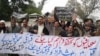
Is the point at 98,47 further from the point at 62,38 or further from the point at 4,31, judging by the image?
the point at 4,31

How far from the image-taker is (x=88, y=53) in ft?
31.3

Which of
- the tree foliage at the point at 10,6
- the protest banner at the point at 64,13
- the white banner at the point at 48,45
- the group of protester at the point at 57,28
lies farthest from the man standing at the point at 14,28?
the tree foliage at the point at 10,6

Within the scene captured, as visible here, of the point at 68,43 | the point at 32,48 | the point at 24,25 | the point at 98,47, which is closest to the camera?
the point at 98,47

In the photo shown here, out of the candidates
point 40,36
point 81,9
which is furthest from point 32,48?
point 81,9

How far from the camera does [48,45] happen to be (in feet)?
34.8

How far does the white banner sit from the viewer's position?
9.65 meters

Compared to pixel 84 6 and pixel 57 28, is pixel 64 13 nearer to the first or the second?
pixel 57 28

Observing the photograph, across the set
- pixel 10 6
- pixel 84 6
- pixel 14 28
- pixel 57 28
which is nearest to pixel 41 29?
pixel 57 28

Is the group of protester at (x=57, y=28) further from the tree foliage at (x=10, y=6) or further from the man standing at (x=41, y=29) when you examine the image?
the tree foliage at (x=10, y=6)

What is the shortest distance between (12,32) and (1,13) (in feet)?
107

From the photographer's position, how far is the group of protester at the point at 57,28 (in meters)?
10.2

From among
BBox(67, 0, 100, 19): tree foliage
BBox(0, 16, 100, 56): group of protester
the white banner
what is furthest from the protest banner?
BBox(67, 0, 100, 19): tree foliage

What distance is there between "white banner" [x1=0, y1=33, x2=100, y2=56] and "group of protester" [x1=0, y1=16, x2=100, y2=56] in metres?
0.22

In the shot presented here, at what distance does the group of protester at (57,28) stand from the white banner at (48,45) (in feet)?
0.72
